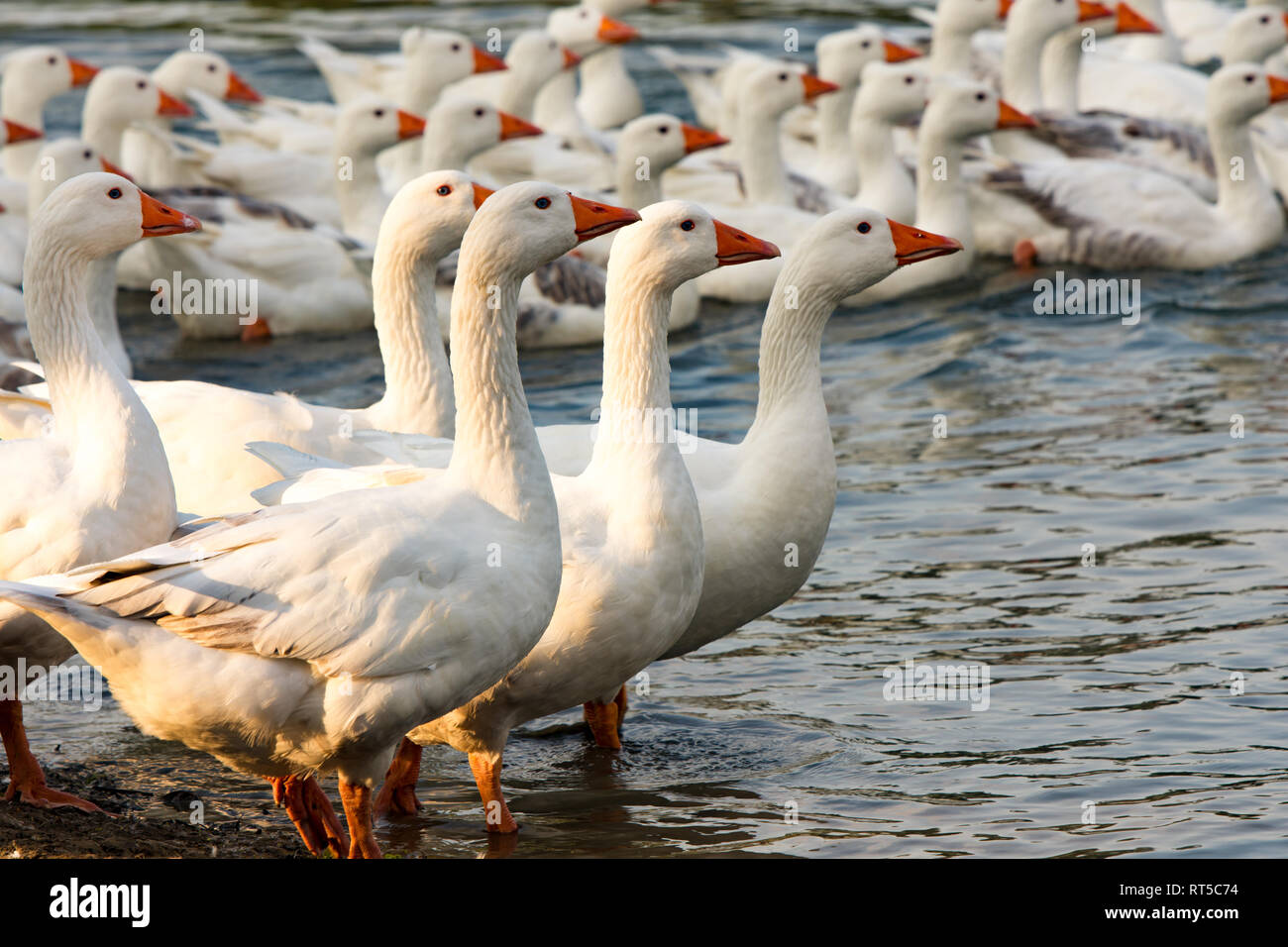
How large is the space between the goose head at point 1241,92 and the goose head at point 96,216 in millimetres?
10705

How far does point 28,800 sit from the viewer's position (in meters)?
6.31

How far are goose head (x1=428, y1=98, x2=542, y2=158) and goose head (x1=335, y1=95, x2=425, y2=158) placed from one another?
0.19m

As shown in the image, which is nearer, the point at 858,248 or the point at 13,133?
the point at 858,248

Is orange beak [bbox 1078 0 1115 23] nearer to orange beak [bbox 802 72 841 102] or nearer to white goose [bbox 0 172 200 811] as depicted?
orange beak [bbox 802 72 841 102]

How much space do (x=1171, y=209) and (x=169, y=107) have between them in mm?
8619

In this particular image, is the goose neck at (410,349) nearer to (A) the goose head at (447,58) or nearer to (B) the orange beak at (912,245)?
(B) the orange beak at (912,245)

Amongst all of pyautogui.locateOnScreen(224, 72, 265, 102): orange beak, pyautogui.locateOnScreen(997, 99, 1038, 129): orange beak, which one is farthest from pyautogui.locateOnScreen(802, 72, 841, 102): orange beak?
pyautogui.locateOnScreen(224, 72, 265, 102): orange beak

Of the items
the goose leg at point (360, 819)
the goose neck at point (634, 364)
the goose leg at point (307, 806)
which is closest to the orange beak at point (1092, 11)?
the goose neck at point (634, 364)

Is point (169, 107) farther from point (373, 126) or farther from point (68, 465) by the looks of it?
point (68, 465)

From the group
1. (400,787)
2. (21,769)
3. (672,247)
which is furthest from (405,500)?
(21,769)

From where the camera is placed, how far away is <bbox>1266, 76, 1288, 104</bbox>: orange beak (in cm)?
1526

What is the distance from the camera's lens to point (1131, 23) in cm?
1825

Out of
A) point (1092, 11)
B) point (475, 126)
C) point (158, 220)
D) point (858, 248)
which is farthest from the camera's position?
point (1092, 11)

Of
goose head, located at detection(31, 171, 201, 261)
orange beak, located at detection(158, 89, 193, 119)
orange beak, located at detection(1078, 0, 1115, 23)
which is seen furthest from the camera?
orange beak, located at detection(1078, 0, 1115, 23)
